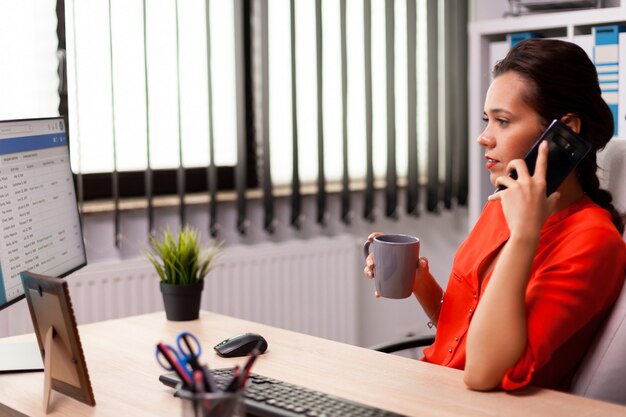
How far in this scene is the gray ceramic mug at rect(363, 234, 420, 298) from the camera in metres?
1.52

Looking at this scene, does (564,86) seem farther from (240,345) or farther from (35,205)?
(35,205)

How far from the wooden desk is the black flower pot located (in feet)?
0.29

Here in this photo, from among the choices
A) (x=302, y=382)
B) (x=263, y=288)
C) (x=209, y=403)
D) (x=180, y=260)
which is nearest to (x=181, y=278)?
(x=180, y=260)

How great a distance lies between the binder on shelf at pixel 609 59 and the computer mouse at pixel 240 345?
1.58 meters

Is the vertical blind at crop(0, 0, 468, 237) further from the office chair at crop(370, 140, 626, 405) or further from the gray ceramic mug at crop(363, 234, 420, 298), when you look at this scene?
the office chair at crop(370, 140, 626, 405)

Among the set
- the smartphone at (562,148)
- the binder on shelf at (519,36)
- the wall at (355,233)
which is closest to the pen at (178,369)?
the smartphone at (562,148)

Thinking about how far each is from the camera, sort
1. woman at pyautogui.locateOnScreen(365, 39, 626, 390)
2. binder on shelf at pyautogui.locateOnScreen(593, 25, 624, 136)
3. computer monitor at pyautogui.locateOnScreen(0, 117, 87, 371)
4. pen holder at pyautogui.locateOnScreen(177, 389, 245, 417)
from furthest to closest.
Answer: binder on shelf at pyautogui.locateOnScreen(593, 25, 624, 136) → computer monitor at pyautogui.locateOnScreen(0, 117, 87, 371) → woman at pyautogui.locateOnScreen(365, 39, 626, 390) → pen holder at pyautogui.locateOnScreen(177, 389, 245, 417)

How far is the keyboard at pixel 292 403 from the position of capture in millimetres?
1160

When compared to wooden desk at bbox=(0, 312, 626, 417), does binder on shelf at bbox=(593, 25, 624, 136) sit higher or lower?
higher

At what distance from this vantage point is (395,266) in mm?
1531

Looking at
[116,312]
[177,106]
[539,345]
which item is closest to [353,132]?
[177,106]

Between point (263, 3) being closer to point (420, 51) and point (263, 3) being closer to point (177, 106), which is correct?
point (177, 106)

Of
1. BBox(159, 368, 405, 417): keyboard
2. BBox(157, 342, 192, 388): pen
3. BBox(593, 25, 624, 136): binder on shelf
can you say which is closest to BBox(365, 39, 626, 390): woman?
BBox(159, 368, 405, 417): keyboard

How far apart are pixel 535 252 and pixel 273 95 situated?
1834mm
